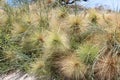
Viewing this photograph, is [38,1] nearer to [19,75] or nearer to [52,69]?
[19,75]

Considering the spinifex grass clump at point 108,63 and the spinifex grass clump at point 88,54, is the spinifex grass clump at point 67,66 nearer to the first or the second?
the spinifex grass clump at point 88,54

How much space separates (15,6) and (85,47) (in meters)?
2.89

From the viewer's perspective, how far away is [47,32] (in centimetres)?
554

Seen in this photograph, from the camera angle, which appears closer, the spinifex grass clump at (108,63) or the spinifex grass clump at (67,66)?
the spinifex grass clump at (108,63)

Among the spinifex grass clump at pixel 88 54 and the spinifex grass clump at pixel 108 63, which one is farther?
the spinifex grass clump at pixel 88 54

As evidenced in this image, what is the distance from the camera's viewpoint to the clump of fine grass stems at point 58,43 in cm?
454

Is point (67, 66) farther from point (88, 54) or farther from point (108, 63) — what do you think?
point (108, 63)

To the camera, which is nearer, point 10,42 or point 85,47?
point 85,47

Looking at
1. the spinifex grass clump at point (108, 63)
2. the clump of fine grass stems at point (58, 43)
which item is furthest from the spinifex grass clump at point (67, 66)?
the spinifex grass clump at point (108, 63)

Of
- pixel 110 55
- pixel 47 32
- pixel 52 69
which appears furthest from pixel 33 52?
pixel 110 55

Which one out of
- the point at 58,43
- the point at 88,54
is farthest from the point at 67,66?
the point at 58,43

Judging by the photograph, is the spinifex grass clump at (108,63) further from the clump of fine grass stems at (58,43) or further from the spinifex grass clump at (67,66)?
the spinifex grass clump at (67,66)

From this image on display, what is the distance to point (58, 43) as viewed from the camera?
490 centimetres

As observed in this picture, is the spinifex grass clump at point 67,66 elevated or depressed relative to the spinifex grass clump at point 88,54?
depressed
